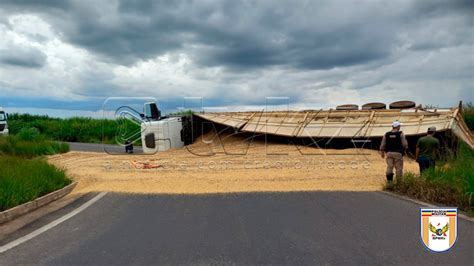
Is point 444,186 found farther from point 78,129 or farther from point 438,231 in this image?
point 78,129

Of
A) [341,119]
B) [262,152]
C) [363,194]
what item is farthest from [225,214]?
[341,119]

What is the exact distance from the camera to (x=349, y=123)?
18.8 metres

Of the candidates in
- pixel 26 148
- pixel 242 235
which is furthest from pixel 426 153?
pixel 26 148

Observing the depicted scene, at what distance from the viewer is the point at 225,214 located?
6930mm

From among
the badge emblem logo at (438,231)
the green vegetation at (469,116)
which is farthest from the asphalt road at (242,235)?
the green vegetation at (469,116)

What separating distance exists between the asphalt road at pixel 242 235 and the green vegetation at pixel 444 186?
689 millimetres

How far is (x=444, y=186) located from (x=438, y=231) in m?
3.12

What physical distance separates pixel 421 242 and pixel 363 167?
8.23 metres

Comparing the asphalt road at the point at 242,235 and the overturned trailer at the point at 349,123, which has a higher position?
the overturned trailer at the point at 349,123

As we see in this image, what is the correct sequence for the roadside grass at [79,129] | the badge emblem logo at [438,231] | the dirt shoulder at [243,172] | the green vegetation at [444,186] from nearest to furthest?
the badge emblem logo at [438,231] → the green vegetation at [444,186] → the dirt shoulder at [243,172] → the roadside grass at [79,129]

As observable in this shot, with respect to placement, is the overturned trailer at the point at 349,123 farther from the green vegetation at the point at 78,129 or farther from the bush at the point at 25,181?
the green vegetation at the point at 78,129

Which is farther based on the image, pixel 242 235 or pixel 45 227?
pixel 45 227

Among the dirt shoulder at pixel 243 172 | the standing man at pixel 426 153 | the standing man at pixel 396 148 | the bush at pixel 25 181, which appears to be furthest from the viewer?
the standing man at pixel 426 153

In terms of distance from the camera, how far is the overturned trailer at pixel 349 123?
16.4 metres
